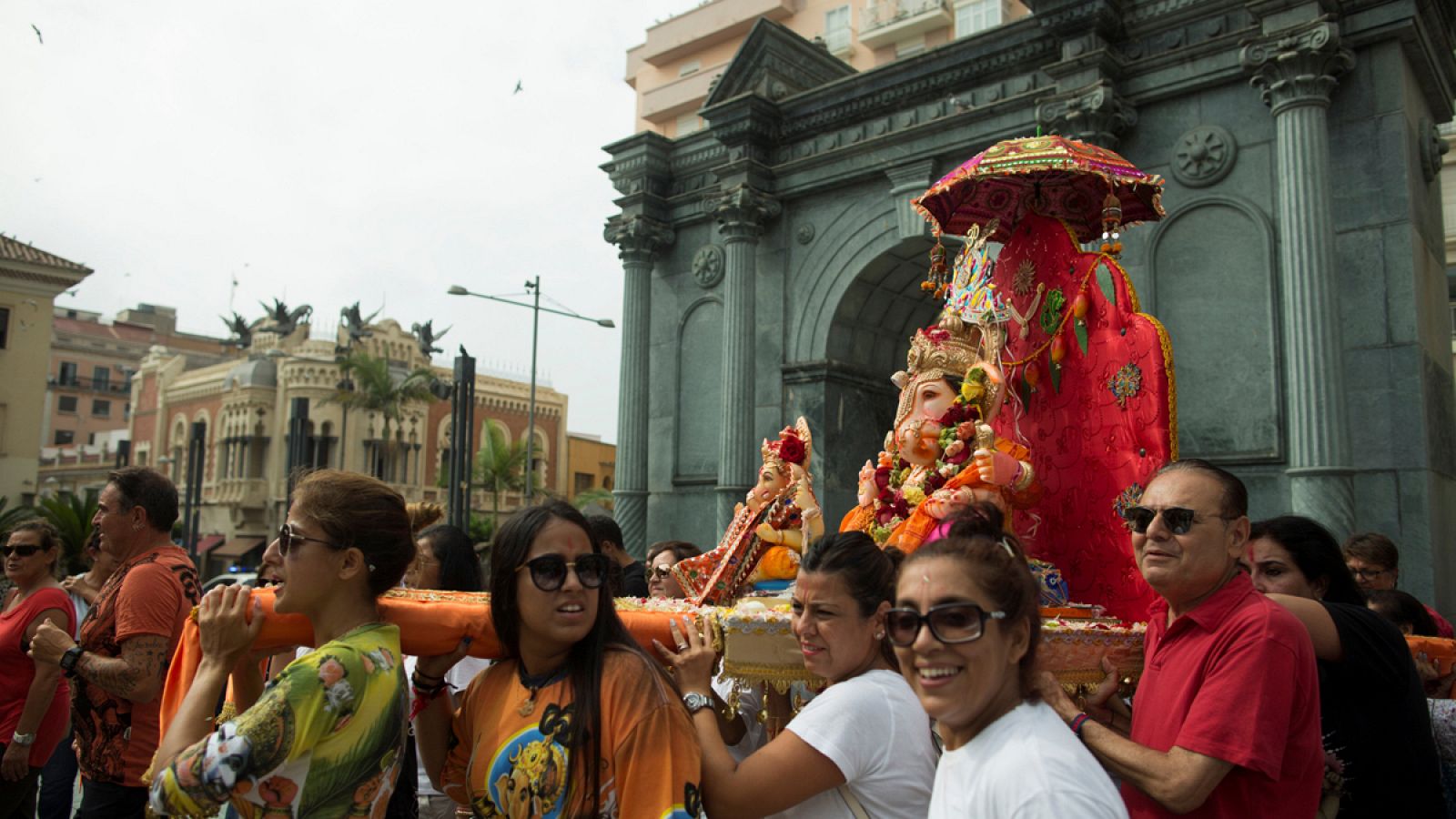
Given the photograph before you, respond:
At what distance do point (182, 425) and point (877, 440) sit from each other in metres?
49.4

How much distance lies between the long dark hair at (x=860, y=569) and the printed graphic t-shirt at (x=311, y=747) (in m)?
1.19

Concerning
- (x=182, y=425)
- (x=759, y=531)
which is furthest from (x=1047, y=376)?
(x=182, y=425)

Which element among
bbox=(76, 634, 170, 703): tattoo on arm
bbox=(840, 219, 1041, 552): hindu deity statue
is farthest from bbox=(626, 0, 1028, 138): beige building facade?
bbox=(76, 634, 170, 703): tattoo on arm

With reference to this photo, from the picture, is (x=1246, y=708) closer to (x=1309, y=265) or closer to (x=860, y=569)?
(x=860, y=569)

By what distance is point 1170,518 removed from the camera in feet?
9.34

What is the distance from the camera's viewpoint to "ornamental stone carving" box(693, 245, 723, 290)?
1481cm

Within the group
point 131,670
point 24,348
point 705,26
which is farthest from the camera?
point 24,348

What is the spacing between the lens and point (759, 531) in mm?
5453

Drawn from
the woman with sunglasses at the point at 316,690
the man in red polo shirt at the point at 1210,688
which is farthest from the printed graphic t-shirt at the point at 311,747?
the man in red polo shirt at the point at 1210,688

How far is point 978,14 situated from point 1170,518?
29535 millimetres

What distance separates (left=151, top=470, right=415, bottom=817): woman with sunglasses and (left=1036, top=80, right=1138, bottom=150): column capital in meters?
9.70

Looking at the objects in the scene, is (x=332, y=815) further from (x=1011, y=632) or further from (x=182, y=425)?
(x=182, y=425)

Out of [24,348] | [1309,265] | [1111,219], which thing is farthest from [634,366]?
[24,348]

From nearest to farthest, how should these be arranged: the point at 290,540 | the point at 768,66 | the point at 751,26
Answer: the point at 290,540, the point at 768,66, the point at 751,26
